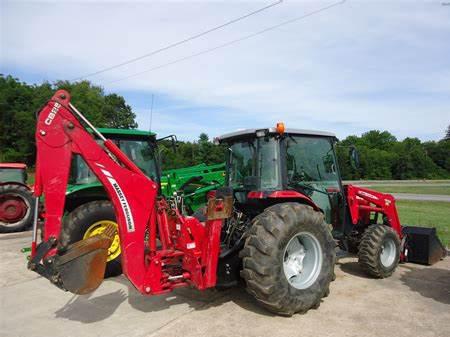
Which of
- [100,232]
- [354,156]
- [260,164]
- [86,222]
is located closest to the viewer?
[260,164]

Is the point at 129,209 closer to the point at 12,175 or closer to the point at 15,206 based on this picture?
the point at 15,206

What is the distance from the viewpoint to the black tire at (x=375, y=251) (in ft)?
17.8

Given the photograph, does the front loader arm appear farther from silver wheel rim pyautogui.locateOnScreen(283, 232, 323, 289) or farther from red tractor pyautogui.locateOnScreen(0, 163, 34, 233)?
red tractor pyautogui.locateOnScreen(0, 163, 34, 233)

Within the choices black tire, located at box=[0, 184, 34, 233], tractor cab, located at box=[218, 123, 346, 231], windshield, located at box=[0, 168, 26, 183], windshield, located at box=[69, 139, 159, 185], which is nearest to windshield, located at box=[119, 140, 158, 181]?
windshield, located at box=[69, 139, 159, 185]

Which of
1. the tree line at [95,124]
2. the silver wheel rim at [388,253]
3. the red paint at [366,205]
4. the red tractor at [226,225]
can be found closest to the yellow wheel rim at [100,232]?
the red tractor at [226,225]

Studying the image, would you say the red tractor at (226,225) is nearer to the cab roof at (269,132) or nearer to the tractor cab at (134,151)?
the cab roof at (269,132)

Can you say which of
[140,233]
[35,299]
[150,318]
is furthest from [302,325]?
[35,299]

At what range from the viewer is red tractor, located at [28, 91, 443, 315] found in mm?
3656

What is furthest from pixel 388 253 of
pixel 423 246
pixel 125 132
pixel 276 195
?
pixel 125 132

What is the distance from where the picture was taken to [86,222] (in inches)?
227

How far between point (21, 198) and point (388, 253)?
30.6 ft

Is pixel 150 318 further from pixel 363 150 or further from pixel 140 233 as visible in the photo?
pixel 363 150

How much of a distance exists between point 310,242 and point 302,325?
3.13 ft

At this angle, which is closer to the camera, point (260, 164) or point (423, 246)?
point (260, 164)
